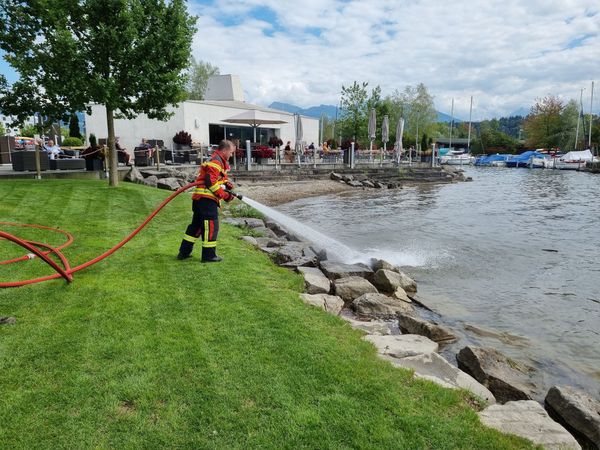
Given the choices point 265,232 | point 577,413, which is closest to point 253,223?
point 265,232

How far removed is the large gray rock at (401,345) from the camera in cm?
460

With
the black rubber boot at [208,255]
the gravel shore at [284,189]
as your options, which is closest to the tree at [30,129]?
the gravel shore at [284,189]

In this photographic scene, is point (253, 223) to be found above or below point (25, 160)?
below

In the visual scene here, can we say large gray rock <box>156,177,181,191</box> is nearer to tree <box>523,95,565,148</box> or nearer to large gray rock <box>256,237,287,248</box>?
large gray rock <box>256,237,287,248</box>

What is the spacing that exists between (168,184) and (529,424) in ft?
50.7

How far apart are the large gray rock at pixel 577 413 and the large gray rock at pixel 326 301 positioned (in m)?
2.55

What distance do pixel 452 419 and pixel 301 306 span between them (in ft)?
8.08

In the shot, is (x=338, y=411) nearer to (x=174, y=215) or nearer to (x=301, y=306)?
(x=301, y=306)

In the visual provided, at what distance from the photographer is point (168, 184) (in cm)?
1702

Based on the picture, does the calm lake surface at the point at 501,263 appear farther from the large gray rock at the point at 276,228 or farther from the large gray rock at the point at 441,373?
the large gray rock at the point at 276,228

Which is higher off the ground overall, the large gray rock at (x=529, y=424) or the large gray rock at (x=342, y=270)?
the large gray rock at (x=342, y=270)

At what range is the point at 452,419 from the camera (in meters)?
3.30

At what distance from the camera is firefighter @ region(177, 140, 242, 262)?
6781 mm

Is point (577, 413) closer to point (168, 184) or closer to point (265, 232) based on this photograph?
point (265, 232)
